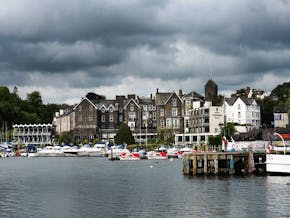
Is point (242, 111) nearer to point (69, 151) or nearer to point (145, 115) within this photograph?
point (145, 115)

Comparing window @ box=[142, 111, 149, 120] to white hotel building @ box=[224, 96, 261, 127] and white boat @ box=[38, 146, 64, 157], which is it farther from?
white boat @ box=[38, 146, 64, 157]

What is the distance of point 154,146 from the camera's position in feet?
524

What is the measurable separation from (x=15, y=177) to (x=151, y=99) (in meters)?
95.3

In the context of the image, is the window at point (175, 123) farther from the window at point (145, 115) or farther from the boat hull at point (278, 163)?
the boat hull at point (278, 163)

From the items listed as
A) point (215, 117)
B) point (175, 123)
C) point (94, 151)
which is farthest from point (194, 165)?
point (175, 123)

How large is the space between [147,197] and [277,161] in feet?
69.8

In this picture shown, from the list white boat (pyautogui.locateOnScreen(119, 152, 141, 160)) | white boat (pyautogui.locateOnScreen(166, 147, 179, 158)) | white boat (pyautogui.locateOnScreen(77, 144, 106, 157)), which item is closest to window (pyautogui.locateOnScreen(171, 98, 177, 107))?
white boat (pyautogui.locateOnScreen(77, 144, 106, 157))

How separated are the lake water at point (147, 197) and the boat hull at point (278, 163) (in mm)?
1226

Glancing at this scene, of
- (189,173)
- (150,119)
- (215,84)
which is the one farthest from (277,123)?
(189,173)

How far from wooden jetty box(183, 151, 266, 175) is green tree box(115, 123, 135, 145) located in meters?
82.9

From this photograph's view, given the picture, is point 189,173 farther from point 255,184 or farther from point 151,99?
point 151,99

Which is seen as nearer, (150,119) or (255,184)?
(255,184)

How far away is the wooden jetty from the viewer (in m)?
74.1

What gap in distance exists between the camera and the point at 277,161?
71.9 m
